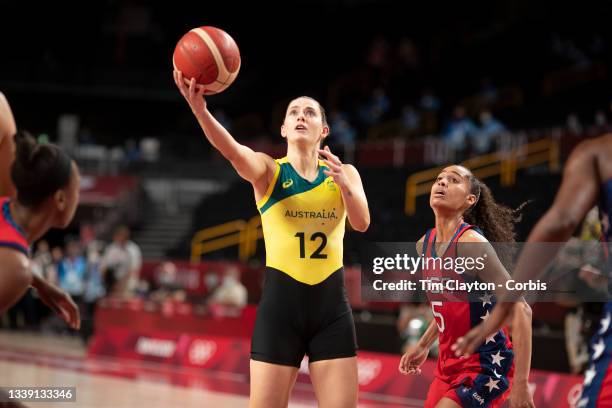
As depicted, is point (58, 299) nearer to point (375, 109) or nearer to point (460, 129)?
point (460, 129)

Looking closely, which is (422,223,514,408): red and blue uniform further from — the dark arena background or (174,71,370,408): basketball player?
the dark arena background

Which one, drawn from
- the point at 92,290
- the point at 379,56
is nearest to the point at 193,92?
the point at 92,290

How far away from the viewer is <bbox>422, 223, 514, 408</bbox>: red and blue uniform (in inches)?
197

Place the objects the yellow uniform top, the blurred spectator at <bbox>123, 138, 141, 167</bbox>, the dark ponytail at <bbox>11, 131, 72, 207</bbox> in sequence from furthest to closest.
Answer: the blurred spectator at <bbox>123, 138, 141, 167</bbox>, the yellow uniform top, the dark ponytail at <bbox>11, 131, 72, 207</bbox>

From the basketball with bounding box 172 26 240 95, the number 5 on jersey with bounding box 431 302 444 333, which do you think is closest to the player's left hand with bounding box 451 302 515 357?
the number 5 on jersey with bounding box 431 302 444 333

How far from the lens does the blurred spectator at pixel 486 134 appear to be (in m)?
16.1

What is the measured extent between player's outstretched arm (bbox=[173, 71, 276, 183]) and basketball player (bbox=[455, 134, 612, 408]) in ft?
6.37

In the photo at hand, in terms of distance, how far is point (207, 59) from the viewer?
16.9 feet

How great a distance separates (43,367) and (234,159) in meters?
8.97

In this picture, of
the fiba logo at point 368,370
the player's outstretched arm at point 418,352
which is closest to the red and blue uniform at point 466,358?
the player's outstretched arm at point 418,352

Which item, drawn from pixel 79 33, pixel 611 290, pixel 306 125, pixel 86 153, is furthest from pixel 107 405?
pixel 79 33

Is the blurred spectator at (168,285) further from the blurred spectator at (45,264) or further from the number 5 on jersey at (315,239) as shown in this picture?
the number 5 on jersey at (315,239)

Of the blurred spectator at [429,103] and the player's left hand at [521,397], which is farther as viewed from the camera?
the blurred spectator at [429,103]

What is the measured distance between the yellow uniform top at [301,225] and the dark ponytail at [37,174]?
148 centimetres
